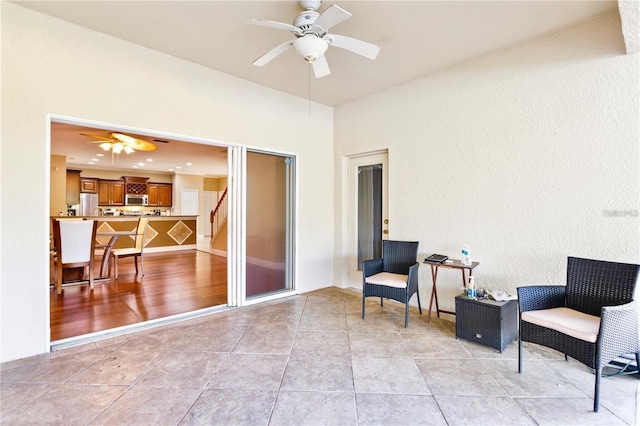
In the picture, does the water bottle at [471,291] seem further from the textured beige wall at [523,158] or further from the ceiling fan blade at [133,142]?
the ceiling fan blade at [133,142]

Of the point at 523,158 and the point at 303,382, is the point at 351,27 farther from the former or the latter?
the point at 303,382

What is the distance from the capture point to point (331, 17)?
6.82 feet

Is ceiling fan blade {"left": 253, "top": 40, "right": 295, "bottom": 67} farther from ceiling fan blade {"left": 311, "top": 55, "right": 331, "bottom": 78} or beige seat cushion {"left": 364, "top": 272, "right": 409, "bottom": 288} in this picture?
beige seat cushion {"left": 364, "top": 272, "right": 409, "bottom": 288}

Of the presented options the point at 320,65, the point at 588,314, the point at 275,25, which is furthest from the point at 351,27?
the point at 588,314

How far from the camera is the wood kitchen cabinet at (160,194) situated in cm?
1088

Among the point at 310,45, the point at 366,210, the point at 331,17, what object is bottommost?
the point at 366,210

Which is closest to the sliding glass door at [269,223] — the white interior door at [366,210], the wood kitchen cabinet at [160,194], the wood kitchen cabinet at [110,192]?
the white interior door at [366,210]

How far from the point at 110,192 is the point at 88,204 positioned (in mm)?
758

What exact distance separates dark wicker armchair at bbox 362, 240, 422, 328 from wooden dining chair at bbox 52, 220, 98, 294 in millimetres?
4217

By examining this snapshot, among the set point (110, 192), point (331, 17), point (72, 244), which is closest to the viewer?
point (331, 17)

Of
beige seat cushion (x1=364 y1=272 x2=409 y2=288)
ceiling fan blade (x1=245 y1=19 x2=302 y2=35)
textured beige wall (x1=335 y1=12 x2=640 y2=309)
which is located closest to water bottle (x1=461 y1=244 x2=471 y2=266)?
textured beige wall (x1=335 y1=12 x2=640 y2=309)

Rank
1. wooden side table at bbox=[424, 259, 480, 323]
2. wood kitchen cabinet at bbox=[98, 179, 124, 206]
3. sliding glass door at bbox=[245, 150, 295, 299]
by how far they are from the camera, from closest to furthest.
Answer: wooden side table at bbox=[424, 259, 480, 323] < sliding glass door at bbox=[245, 150, 295, 299] < wood kitchen cabinet at bbox=[98, 179, 124, 206]

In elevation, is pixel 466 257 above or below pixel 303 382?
above

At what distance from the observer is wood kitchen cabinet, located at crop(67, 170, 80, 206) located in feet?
30.8
